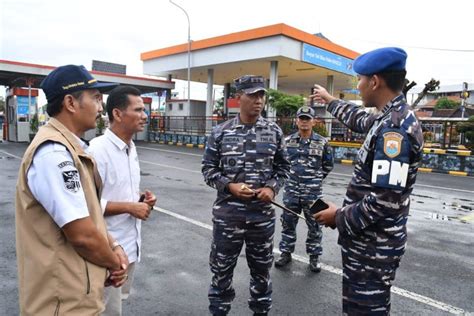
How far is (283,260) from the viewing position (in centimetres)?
407

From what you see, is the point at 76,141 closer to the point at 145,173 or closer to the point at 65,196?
the point at 65,196

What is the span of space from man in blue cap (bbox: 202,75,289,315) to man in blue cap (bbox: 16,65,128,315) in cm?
130

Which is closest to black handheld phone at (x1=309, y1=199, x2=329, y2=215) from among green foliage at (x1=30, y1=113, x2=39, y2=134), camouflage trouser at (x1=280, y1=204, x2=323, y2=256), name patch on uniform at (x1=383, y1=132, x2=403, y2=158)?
name patch on uniform at (x1=383, y1=132, x2=403, y2=158)

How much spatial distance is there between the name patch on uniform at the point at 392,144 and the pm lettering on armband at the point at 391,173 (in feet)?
0.13

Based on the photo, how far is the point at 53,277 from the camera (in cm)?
142

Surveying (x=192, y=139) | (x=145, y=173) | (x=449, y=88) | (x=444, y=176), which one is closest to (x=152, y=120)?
(x=192, y=139)

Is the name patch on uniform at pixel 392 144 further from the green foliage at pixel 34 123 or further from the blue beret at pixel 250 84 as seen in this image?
the green foliage at pixel 34 123

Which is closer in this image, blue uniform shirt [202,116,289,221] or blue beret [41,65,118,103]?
blue beret [41,65,118,103]

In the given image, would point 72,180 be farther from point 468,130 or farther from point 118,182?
point 468,130

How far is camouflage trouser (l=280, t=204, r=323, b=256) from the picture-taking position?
3959mm

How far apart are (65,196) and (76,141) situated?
11.7 inches

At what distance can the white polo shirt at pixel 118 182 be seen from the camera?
2.29 meters

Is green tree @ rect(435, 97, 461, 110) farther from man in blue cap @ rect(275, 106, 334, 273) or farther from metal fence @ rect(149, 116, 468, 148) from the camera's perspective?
man in blue cap @ rect(275, 106, 334, 273)

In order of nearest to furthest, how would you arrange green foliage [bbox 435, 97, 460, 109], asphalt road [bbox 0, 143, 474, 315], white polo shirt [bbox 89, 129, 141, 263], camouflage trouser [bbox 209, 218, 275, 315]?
1. white polo shirt [bbox 89, 129, 141, 263]
2. camouflage trouser [bbox 209, 218, 275, 315]
3. asphalt road [bbox 0, 143, 474, 315]
4. green foliage [bbox 435, 97, 460, 109]
